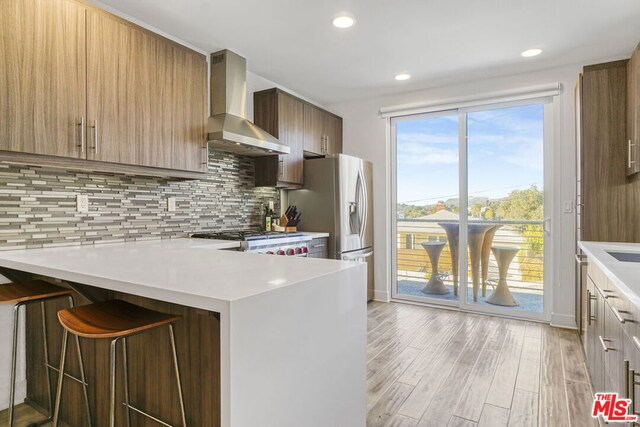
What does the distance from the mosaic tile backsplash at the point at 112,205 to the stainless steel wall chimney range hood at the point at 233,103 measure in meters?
0.42

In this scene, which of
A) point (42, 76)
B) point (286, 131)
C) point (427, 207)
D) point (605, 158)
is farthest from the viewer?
point (427, 207)

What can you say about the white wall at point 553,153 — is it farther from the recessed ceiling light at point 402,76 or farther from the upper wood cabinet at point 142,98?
the upper wood cabinet at point 142,98

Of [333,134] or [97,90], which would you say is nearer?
[97,90]

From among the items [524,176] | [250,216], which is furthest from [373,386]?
[524,176]

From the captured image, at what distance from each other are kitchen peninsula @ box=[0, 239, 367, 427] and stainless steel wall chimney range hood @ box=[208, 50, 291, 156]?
4.58 ft

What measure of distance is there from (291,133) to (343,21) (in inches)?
53.5

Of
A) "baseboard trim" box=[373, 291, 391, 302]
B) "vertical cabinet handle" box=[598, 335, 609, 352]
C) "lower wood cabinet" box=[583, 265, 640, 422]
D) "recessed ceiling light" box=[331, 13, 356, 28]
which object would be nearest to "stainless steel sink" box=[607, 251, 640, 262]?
"lower wood cabinet" box=[583, 265, 640, 422]

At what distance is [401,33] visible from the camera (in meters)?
2.78

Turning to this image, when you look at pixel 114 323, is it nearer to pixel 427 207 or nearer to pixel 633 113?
pixel 633 113

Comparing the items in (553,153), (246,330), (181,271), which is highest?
(553,153)

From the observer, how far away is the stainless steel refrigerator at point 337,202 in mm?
3785

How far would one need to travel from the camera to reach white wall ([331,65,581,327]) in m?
3.44

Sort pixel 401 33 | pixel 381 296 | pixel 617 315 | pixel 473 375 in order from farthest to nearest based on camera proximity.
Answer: pixel 381 296, pixel 401 33, pixel 473 375, pixel 617 315

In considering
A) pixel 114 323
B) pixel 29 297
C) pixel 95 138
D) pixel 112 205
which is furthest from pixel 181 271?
pixel 112 205
